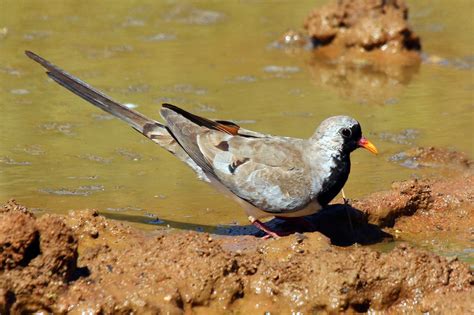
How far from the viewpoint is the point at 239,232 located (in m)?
8.02

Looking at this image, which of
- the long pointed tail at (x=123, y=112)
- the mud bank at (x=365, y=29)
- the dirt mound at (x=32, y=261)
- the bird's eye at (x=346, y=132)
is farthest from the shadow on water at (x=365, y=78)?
the dirt mound at (x=32, y=261)

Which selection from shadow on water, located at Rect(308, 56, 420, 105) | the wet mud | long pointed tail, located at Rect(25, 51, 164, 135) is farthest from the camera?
the wet mud

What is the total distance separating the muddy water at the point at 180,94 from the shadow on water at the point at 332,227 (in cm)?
11

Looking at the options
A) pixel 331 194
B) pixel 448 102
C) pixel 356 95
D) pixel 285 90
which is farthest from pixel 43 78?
pixel 331 194

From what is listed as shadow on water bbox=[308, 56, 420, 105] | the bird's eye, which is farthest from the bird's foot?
shadow on water bbox=[308, 56, 420, 105]

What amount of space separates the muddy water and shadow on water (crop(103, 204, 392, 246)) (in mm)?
111

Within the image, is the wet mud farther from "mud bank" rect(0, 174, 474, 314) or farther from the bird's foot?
"mud bank" rect(0, 174, 474, 314)

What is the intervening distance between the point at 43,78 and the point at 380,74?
4.08 meters

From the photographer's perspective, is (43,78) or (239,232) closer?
(239,232)

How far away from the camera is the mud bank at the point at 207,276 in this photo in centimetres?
611

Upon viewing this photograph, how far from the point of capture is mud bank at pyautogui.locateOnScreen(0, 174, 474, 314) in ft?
20.1

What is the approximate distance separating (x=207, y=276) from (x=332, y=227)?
185 centimetres

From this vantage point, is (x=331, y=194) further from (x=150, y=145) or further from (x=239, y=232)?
(x=150, y=145)

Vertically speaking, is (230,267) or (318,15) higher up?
(230,267)
